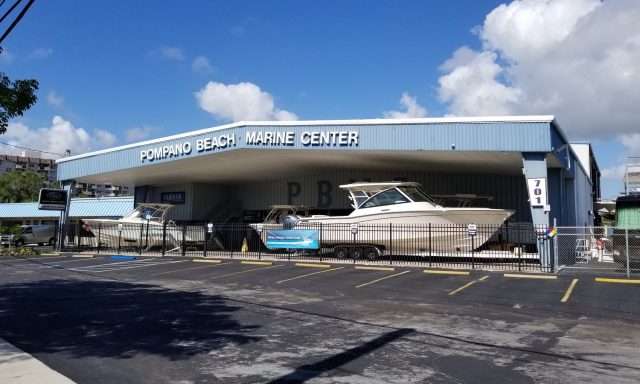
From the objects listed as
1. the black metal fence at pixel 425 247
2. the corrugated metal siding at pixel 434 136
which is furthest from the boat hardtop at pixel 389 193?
the corrugated metal siding at pixel 434 136

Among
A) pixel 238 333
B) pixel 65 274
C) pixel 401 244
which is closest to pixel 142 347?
pixel 238 333

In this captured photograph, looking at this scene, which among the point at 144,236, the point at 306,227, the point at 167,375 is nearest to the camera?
the point at 167,375

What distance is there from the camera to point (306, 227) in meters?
23.2

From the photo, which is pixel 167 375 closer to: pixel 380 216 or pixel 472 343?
pixel 472 343

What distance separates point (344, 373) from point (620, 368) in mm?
3440

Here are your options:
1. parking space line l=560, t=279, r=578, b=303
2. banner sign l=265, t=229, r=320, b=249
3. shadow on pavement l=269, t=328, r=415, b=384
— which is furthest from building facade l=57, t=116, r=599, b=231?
shadow on pavement l=269, t=328, r=415, b=384

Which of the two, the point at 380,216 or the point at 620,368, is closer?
the point at 620,368

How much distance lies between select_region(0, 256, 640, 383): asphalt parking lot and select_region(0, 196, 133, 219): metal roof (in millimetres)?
26429

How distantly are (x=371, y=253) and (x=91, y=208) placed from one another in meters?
31.0

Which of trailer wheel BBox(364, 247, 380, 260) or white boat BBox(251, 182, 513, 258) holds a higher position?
white boat BBox(251, 182, 513, 258)

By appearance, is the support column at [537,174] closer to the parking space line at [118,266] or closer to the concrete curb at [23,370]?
the parking space line at [118,266]

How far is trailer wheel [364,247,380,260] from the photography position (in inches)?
836

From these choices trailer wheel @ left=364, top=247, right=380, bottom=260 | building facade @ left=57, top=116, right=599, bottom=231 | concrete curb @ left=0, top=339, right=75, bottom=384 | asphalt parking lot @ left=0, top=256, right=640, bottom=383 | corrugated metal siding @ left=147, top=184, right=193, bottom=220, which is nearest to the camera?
concrete curb @ left=0, top=339, right=75, bottom=384

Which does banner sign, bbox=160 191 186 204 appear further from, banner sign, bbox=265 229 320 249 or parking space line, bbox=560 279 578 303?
parking space line, bbox=560 279 578 303
